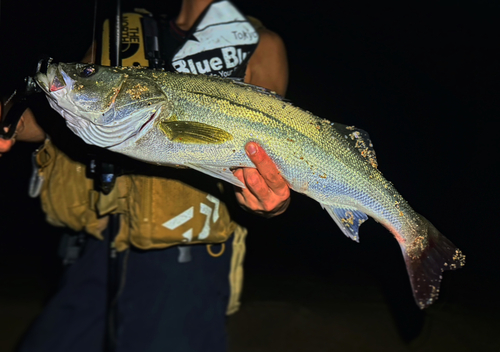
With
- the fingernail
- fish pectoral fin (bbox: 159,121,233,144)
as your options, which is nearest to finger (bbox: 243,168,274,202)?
the fingernail

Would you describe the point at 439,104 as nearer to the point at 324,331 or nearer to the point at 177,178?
the point at 324,331

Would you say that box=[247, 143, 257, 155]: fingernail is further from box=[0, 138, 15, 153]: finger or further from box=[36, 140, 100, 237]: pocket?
box=[0, 138, 15, 153]: finger

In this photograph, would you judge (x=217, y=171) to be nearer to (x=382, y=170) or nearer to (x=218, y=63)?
(x=218, y=63)

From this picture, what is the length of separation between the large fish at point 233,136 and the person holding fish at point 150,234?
359 mm

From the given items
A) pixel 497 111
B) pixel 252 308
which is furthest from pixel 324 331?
pixel 497 111

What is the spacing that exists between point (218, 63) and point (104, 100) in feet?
3.33

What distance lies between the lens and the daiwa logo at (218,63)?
2455mm

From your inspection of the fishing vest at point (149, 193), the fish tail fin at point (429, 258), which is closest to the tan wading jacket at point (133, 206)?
the fishing vest at point (149, 193)

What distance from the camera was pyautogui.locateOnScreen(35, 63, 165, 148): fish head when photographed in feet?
5.49

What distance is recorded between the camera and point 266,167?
179 cm

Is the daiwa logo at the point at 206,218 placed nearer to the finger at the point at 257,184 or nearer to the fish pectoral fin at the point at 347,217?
A: the finger at the point at 257,184

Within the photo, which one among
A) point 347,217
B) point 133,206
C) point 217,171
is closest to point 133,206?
point 133,206

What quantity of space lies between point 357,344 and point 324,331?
0.45m

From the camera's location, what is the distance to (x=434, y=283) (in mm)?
1896
